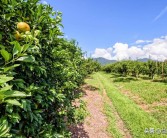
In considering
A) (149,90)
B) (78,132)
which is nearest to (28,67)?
(78,132)

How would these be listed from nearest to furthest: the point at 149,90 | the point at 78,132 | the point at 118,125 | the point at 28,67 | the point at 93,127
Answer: the point at 28,67 → the point at 78,132 → the point at 93,127 → the point at 118,125 → the point at 149,90

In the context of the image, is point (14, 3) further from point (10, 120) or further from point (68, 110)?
point (68, 110)

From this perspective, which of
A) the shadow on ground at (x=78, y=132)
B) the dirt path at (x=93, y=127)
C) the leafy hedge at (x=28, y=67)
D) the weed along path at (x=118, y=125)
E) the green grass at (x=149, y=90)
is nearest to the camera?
the leafy hedge at (x=28, y=67)

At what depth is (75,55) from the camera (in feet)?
56.6

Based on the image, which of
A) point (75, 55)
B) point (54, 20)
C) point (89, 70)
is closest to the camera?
point (54, 20)

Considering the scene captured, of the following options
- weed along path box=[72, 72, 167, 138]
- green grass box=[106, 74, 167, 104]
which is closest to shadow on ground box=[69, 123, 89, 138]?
weed along path box=[72, 72, 167, 138]

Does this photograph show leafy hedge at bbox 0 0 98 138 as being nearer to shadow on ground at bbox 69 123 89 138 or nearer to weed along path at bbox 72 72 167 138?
shadow on ground at bbox 69 123 89 138

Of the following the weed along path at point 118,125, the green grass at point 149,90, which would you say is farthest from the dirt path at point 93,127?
the green grass at point 149,90

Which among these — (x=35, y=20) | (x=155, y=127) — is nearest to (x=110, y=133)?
(x=155, y=127)

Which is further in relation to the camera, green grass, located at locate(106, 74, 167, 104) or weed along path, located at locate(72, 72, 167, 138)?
green grass, located at locate(106, 74, 167, 104)

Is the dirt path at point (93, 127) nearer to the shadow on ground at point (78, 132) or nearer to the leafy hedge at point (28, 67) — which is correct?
the shadow on ground at point (78, 132)

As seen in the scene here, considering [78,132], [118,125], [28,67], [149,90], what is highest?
[28,67]

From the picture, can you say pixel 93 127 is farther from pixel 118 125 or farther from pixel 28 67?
pixel 28 67

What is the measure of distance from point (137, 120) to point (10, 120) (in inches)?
409
